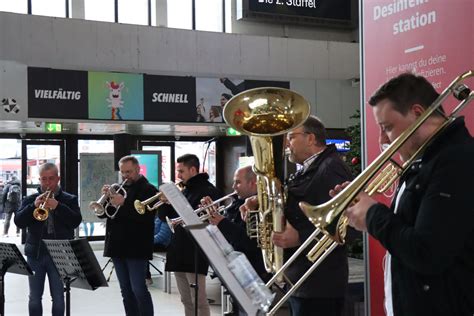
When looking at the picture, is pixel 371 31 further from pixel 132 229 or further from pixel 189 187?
pixel 132 229

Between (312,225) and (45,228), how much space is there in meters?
3.46

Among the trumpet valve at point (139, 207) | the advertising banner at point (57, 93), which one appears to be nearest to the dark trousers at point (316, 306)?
the trumpet valve at point (139, 207)

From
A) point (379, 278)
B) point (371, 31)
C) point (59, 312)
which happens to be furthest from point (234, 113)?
point (59, 312)

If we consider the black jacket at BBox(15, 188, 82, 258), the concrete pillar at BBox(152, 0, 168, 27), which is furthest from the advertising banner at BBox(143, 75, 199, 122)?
the black jacket at BBox(15, 188, 82, 258)

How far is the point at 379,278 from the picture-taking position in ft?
13.3

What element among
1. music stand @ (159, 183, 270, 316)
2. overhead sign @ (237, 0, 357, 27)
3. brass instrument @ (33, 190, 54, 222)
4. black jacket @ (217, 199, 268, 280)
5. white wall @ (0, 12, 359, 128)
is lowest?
black jacket @ (217, 199, 268, 280)

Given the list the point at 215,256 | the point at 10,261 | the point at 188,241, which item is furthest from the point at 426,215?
the point at 10,261

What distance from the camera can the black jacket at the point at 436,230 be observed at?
1.97 metres

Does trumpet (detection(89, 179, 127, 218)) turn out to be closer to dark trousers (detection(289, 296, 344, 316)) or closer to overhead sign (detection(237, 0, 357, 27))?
dark trousers (detection(289, 296, 344, 316))

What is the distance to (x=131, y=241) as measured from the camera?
595 centimetres

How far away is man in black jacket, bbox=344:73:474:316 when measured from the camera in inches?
77.7

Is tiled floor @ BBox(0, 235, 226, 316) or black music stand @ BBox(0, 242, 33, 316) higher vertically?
black music stand @ BBox(0, 242, 33, 316)

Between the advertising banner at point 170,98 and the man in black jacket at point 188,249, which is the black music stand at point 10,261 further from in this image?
the advertising banner at point 170,98

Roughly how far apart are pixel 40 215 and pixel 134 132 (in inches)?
339
